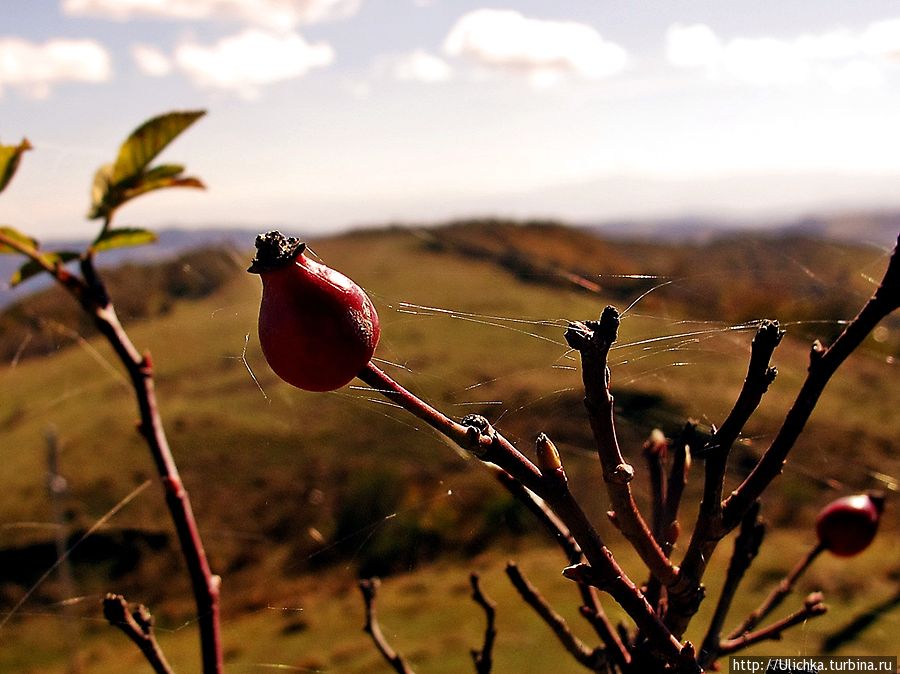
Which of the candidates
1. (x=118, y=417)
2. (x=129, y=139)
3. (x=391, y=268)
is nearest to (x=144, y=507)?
(x=118, y=417)

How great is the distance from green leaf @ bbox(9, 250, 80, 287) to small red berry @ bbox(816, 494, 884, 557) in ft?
5.08

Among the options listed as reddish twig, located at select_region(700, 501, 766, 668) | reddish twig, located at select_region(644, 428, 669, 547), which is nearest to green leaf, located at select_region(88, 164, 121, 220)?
reddish twig, located at select_region(644, 428, 669, 547)

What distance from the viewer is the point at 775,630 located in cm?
162

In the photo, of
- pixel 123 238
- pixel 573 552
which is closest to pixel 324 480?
pixel 123 238

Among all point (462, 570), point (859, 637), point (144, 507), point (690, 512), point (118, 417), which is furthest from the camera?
point (118, 417)

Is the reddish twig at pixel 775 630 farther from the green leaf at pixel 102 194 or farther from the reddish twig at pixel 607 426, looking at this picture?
the green leaf at pixel 102 194

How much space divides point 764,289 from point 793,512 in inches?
119

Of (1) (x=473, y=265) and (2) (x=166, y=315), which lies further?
(1) (x=473, y=265)

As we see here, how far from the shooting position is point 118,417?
519 inches

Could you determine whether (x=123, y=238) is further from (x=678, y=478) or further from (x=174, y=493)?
(x=678, y=478)

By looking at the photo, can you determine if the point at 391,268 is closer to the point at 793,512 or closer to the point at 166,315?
the point at 166,315

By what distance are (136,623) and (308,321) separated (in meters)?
0.69

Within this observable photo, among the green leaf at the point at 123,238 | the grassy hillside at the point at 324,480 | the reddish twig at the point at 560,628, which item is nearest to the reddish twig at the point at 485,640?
the reddish twig at the point at 560,628

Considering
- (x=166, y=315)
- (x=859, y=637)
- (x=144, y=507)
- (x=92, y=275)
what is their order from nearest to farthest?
(x=92, y=275) < (x=859, y=637) < (x=144, y=507) < (x=166, y=315)
